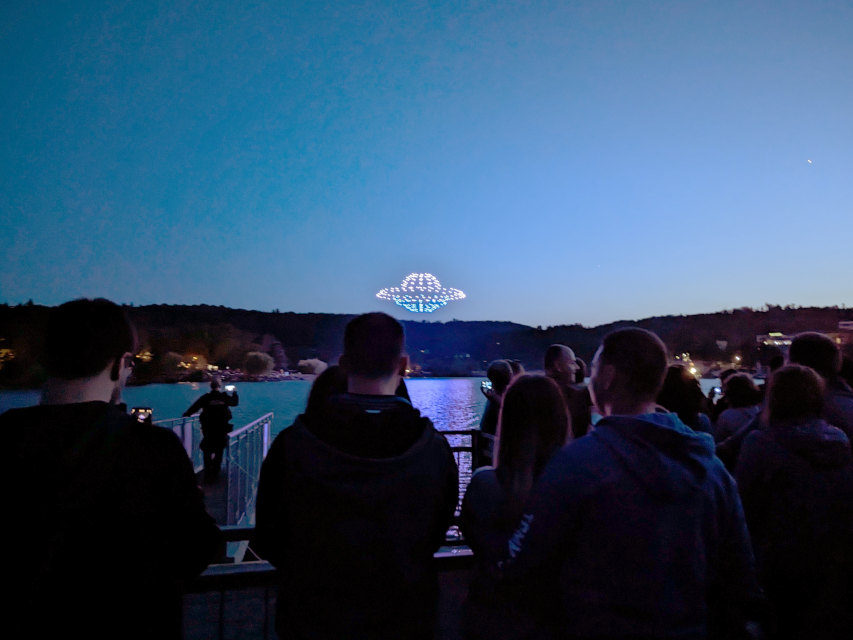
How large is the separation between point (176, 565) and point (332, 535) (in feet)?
1.58

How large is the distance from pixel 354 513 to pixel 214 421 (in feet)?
27.7

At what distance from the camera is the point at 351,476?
166cm

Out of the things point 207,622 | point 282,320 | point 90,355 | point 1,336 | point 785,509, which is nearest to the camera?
point 90,355

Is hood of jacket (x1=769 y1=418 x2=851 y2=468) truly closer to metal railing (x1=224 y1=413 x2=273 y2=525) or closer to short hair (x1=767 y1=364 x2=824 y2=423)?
short hair (x1=767 y1=364 x2=824 y2=423)

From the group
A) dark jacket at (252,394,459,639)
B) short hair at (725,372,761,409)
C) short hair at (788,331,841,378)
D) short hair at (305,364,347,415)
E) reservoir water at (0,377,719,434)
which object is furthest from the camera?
reservoir water at (0,377,719,434)

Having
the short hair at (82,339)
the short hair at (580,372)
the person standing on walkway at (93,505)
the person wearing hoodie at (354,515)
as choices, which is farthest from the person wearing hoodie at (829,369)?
the short hair at (82,339)

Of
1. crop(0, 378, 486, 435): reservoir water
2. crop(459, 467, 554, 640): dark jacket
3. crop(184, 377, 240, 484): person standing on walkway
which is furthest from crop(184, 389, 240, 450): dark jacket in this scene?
crop(459, 467, 554, 640): dark jacket

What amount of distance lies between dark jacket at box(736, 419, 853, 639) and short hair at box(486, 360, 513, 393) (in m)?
2.28

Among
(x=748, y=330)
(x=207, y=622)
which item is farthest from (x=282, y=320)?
(x=207, y=622)

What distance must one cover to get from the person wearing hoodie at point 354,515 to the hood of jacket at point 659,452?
1.94ft

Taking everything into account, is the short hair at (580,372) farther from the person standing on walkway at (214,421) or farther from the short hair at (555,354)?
the person standing on walkway at (214,421)

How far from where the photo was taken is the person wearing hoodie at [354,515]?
1.67 m

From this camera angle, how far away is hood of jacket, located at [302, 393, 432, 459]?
1.69m

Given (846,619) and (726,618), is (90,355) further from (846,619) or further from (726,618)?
(846,619)
